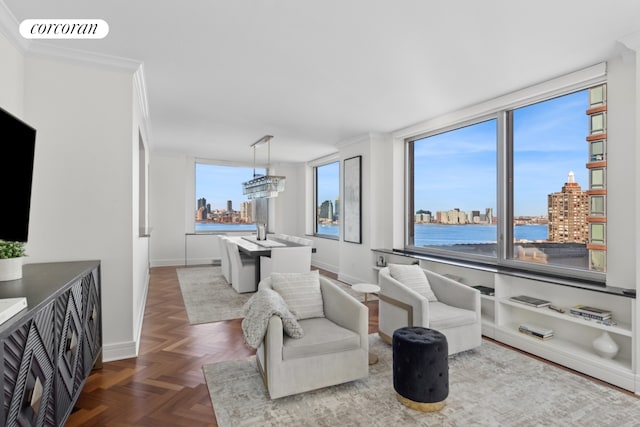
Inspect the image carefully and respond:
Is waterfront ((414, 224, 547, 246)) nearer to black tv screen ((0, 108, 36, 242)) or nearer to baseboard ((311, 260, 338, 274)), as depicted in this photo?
baseboard ((311, 260, 338, 274))

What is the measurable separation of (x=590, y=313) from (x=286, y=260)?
3535 millimetres

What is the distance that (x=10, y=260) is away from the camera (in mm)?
2131

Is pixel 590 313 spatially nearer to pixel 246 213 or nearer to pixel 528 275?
pixel 528 275

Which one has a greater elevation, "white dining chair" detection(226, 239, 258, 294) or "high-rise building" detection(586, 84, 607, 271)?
"high-rise building" detection(586, 84, 607, 271)

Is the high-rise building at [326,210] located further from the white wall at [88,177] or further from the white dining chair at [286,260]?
the white wall at [88,177]

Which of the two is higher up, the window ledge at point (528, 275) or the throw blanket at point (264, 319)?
the window ledge at point (528, 275)

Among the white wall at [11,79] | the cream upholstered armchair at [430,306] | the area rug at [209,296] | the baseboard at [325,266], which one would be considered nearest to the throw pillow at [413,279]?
the cream upholstered armchair at [430,306]

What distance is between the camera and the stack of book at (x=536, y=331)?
3.28 metres

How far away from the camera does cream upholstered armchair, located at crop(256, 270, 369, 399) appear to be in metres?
2.38

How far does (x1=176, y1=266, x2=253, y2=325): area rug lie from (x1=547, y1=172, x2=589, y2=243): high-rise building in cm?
372

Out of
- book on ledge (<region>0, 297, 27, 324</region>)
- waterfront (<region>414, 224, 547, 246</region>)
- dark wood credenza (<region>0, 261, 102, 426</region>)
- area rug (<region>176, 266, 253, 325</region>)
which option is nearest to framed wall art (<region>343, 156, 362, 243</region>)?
waterfront (<region>414, 224, 547, 246</region>)

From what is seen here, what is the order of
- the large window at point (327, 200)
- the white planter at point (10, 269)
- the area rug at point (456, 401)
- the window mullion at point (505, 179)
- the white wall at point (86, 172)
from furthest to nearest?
the large window at point (327, 200), the window mullion at point (505, 179), the white wall at point (86, 172), the area rug at point (456, 401), the white planter at point (10, 269)

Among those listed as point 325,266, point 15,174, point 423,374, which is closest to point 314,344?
point 423,374

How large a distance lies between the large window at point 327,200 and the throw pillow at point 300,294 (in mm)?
4975
